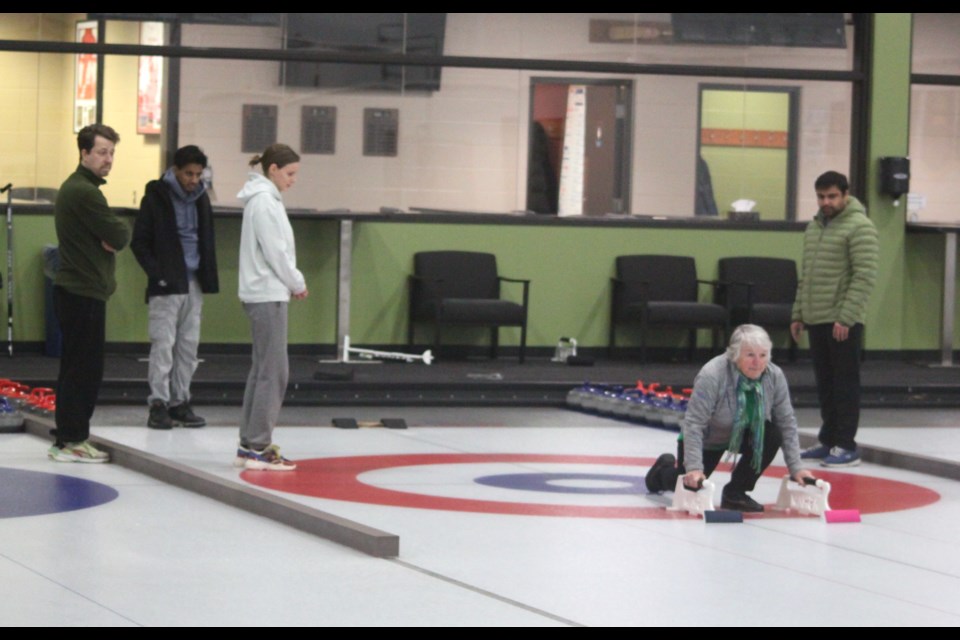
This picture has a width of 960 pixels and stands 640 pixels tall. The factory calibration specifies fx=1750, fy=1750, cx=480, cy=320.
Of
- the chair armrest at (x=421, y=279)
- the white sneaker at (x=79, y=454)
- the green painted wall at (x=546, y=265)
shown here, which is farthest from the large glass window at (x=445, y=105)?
the white sneaker at (x=79, y=454)

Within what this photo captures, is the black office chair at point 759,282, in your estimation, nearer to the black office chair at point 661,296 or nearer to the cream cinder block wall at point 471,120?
the black office chair at point 661,296

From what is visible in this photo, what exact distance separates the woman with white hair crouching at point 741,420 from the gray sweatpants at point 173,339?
136 inches

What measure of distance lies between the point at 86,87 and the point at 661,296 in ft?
15.7

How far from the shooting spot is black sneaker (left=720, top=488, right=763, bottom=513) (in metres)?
7.35

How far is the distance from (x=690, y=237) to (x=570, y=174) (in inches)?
44.0

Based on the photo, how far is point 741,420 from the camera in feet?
23.8

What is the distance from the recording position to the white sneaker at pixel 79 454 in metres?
8.36

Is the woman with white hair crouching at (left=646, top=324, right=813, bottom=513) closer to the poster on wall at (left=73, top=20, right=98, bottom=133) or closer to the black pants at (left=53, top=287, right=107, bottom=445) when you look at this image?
the black pants at (left=53, top=287, right=107, bottom=445)

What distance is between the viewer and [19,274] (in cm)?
1312

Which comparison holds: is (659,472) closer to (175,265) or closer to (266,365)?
(266,365)

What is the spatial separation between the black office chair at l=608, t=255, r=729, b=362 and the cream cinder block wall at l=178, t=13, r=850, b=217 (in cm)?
56

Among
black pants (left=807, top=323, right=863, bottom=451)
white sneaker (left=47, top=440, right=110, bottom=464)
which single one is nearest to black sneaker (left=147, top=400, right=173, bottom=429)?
white sneaker (left=47, top=440, right=110, bottom=464)

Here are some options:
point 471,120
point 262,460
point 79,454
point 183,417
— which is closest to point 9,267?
point 183,417

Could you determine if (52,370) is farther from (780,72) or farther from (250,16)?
(780,72)
